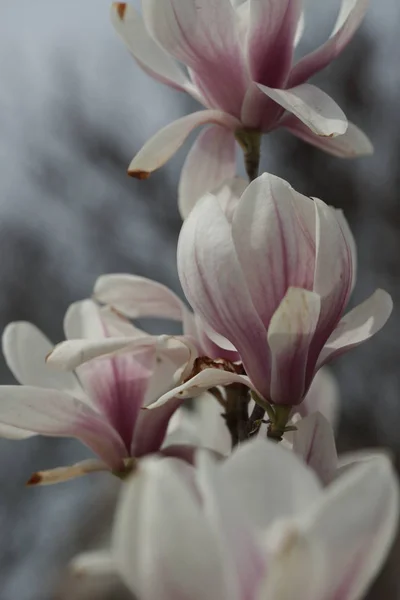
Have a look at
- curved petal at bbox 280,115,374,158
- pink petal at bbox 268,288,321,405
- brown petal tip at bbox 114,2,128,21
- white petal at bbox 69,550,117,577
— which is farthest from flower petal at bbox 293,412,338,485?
brown petal tip at bbox 114,2,128,21

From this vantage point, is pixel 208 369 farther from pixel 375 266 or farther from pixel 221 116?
pixel 375 266

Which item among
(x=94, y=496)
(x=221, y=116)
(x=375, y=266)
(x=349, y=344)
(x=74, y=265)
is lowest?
(x=94, y=496)

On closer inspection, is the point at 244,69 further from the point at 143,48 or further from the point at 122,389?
the point at 122,389

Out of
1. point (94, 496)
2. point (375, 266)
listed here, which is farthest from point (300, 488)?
point (375, 266)

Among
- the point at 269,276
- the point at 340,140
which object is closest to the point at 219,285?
the point at 269,276

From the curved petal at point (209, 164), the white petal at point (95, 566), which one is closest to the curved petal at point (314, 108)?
the curved petal at point (209, 164)
